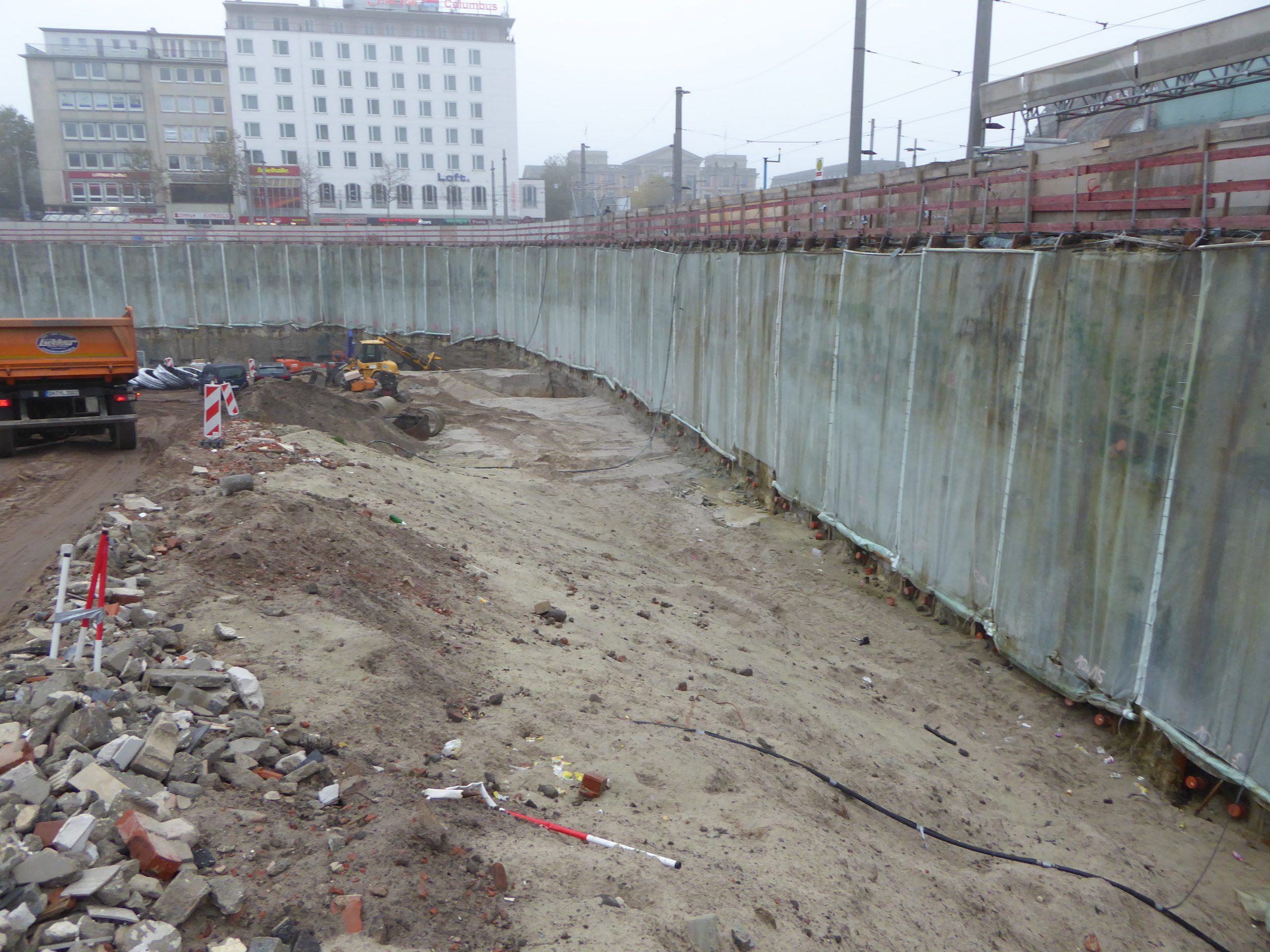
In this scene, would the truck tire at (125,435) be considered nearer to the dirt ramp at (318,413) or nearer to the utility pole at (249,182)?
the dirt ramp at (318,413)

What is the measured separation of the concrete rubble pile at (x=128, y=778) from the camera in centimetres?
372

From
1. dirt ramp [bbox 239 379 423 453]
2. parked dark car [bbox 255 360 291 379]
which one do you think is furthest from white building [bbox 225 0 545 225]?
dirt ramp [bbox 239 379 423 453]

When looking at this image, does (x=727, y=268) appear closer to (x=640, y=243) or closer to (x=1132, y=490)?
(x=640, y=243)

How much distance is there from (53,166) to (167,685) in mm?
91829

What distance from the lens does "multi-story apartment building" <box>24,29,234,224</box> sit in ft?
257

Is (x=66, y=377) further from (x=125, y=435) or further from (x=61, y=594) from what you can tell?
(x=61, y=594)

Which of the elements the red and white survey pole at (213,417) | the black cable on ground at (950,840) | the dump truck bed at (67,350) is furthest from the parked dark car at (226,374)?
the black cable on ground at (950,840)

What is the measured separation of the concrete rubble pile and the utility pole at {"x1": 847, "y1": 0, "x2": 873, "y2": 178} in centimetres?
1504

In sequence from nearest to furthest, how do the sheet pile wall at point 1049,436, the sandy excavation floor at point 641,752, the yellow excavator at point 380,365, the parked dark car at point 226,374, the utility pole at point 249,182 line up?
1. the sandy excavation floor at point 641,752
2. the sheet pile wall at point 1049,436
3. the parked dark car at point 226,374
4. the yellow excavator at point 380,365
5. the utility pole at point 249,182

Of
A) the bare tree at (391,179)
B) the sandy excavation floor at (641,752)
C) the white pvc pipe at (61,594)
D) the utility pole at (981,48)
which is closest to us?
the sandy excavation floor at (641,752)

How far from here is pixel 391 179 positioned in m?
78.3

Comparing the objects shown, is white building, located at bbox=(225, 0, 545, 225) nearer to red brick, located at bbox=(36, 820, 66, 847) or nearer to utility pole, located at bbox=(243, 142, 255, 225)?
utility pole, located at bbox=(243, 142, 255, 225)

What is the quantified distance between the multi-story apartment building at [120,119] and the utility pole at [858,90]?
7325 cm

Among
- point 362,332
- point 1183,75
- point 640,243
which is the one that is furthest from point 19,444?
point 362,332
